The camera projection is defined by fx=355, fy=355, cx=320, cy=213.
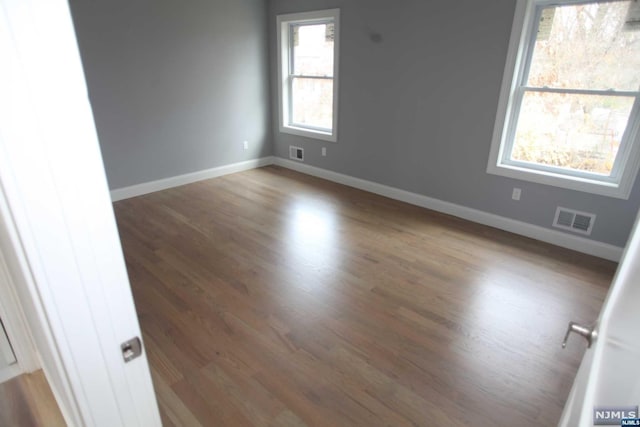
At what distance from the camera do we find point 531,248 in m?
3.19

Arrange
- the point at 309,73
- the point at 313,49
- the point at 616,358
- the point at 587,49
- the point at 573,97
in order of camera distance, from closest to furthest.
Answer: the point at 616,358, the point at 587,49, the point at 573,97, the point at 313,49, the point at 309,73

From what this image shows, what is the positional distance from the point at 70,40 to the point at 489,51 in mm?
3533

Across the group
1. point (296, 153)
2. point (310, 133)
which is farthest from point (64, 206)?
point (296, 153)

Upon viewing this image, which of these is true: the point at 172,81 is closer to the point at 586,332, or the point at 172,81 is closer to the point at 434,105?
the point at 434,105

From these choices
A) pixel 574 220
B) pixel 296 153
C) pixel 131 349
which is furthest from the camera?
pixel 296 153

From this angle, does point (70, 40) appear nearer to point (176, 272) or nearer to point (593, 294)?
point (176, 272)

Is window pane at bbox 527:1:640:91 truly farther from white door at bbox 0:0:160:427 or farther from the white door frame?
the white door frame

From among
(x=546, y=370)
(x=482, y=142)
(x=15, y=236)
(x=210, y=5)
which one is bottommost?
(x=546, y=370)

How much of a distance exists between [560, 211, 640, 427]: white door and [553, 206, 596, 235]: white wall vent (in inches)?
117

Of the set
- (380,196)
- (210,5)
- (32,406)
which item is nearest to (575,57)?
(380,196)

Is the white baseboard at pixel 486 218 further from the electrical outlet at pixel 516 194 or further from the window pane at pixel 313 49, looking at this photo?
the window pane at pixel 313 49

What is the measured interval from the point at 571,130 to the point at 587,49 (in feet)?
2.09

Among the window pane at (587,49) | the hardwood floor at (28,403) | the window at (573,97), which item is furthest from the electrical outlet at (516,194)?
the hardwood floor at (28,403)

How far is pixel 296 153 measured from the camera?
5.30 m
